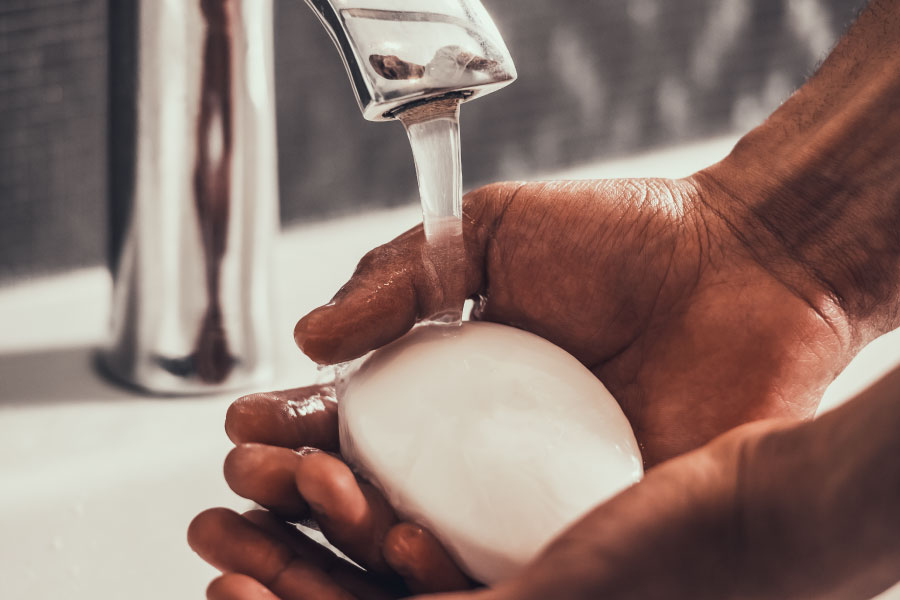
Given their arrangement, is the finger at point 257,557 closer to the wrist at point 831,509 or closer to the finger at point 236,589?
the finger at point 236,589

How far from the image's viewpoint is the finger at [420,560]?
33 cm

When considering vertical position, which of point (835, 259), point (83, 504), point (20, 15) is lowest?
point (83, 504)

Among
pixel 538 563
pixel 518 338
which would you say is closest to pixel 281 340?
pixel 518 338

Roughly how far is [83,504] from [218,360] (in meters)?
0.09

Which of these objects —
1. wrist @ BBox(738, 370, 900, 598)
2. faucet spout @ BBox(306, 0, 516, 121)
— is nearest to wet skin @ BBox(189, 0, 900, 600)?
wrist @ BBox(738, 370, 900, 598)

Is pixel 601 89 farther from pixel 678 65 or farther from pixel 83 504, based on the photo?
pixel 83 504

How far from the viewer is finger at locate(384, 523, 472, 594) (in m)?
0.33

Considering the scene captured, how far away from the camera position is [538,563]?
26 centimetres

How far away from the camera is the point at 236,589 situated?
0.31 metres

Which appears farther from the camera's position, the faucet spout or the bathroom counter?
the bathroom counter

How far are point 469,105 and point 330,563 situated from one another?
428mm

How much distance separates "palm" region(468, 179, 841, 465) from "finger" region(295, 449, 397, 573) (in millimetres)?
133

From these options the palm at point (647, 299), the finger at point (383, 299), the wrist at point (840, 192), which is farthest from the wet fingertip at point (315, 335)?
the wrist at point (840, 192)

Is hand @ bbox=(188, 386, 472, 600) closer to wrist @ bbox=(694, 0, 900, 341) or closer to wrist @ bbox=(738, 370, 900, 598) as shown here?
wrist @ bbox=(738, 370, 900, 598)
